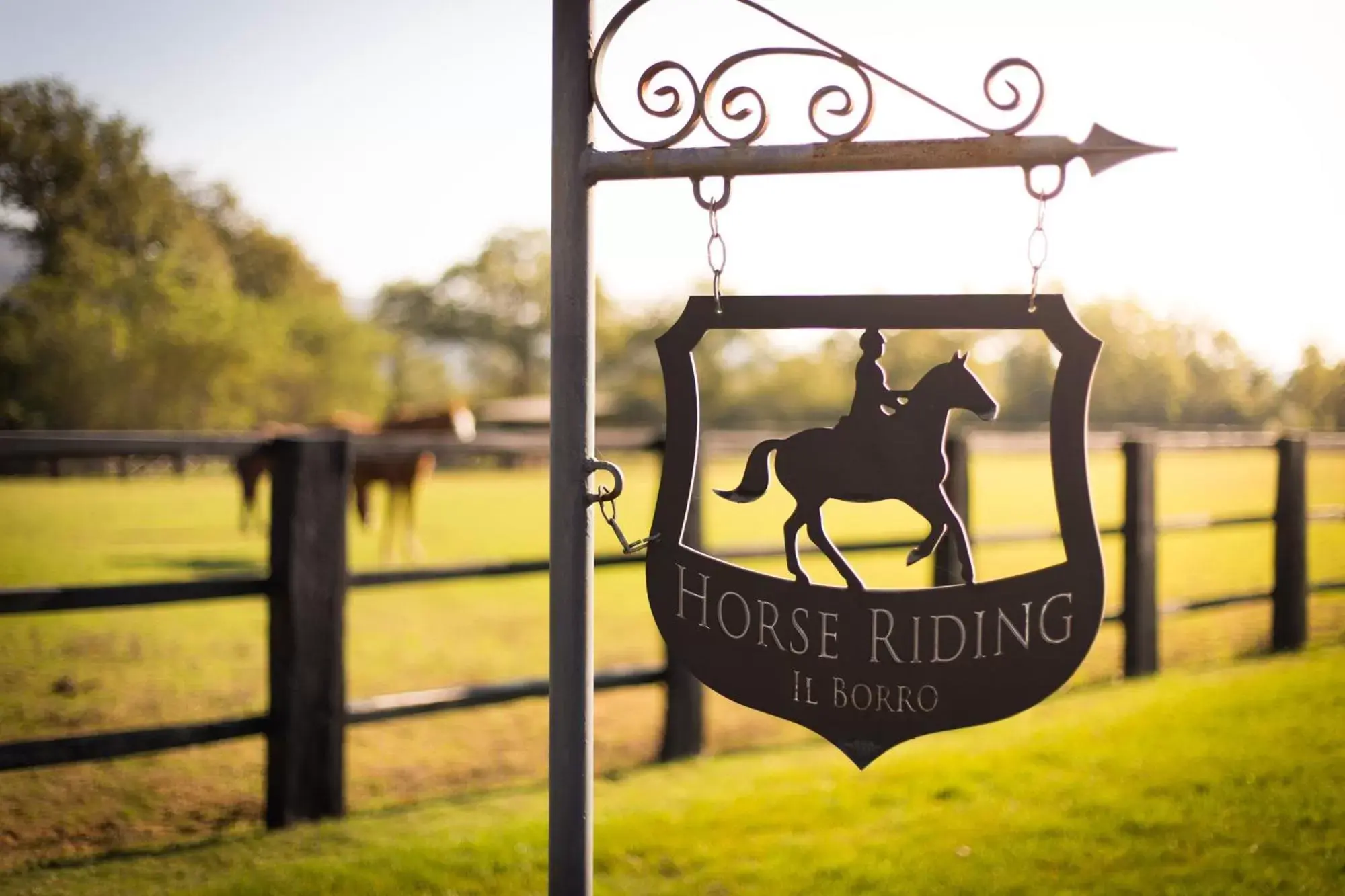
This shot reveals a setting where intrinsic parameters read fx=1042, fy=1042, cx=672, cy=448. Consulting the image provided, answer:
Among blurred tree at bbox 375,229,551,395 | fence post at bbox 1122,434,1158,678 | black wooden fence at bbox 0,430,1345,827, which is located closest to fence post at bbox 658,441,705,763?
black wooden fence at bbox 0,430,1345,827

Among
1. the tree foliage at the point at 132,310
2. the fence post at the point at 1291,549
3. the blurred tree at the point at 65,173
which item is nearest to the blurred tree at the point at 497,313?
the tree foliage at the point at 132,310

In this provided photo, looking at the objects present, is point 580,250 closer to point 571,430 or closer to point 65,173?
point 571,430

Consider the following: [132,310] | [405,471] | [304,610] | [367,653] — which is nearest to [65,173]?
[132,310]

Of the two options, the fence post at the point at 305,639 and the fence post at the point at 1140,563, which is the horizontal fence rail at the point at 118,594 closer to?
the fence post at the point at 305,639

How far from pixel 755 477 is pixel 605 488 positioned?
0.85 feet

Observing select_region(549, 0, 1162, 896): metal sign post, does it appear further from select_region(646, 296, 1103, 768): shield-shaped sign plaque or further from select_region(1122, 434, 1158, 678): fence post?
select_region(1122, 434, 1158, 678): fence post

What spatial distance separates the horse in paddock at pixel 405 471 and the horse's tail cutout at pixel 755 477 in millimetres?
9577

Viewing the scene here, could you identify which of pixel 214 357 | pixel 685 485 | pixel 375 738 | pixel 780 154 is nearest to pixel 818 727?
pixel 685 485

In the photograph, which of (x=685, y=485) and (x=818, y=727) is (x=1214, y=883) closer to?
(x=818, y=727)

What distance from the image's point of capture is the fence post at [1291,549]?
6.23 meters

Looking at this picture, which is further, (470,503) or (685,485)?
(470,503)

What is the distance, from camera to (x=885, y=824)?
3.19 meters

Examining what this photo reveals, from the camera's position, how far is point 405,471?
12305 mm

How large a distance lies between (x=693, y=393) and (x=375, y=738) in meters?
3.54
